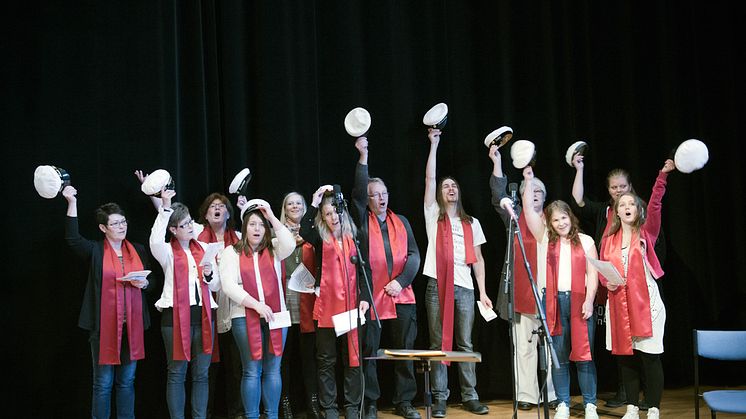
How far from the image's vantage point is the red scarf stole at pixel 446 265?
5305mm

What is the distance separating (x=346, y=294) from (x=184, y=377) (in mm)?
1125

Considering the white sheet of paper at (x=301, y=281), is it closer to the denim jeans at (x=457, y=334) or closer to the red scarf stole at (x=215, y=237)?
the red scarf stole at (x=215, y=237)

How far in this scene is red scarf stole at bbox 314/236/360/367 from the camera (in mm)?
4871

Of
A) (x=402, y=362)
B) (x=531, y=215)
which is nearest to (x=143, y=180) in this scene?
(x=402, y=362)

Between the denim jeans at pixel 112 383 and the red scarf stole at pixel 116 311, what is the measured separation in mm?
55

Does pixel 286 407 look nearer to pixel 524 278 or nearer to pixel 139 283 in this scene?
pixel 139 283

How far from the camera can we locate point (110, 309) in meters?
4.72

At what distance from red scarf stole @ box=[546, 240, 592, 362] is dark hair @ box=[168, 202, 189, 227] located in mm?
2447

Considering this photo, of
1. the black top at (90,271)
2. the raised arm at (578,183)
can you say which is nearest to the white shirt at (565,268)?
the raised arm at (578,183)

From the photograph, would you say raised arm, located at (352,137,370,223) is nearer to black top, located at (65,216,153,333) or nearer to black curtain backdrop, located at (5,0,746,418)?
black curtain backdrop, located at (5,0,746,418)

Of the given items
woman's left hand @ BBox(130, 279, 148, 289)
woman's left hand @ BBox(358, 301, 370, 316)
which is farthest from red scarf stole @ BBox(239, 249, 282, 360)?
woman's left hand @ BBox(130, 279, 148, 289)

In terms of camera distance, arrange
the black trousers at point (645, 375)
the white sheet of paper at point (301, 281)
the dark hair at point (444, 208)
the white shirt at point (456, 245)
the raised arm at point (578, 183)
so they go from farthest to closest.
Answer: the raised arm at point (578, 183), the dark hair at point (444, 208), the white shirt at point (456, 245), the white sheet of paper at point (301, 281), the black trousers at point (645, 375)

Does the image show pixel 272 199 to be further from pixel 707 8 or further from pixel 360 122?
pixel 707 8

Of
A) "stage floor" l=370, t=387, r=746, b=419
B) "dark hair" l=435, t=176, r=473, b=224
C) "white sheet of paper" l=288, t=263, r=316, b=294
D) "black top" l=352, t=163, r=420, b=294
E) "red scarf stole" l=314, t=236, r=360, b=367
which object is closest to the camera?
"red scarf stole" l=314, t=236, r=360, b=367
